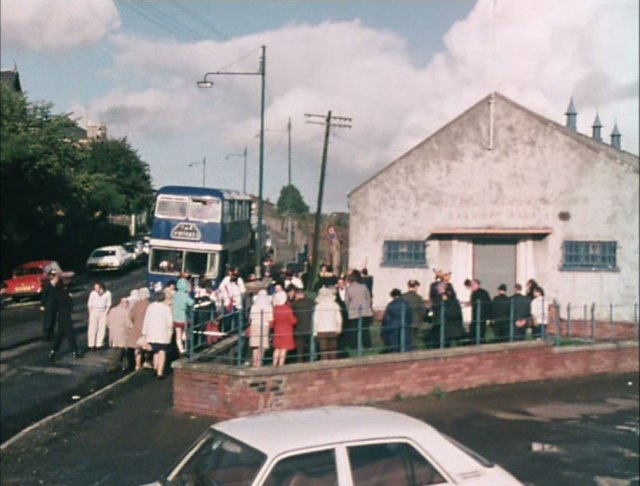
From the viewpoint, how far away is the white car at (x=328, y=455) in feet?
18.2

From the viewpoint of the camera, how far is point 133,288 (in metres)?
7.14

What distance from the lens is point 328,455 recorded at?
18.6 ft

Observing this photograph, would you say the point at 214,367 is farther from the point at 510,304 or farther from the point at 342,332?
the point at 510,304

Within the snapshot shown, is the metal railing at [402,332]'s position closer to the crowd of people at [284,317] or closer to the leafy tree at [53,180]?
the crowd of people at [284,317]

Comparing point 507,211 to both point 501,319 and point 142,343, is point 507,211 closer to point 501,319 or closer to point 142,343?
point 501,319

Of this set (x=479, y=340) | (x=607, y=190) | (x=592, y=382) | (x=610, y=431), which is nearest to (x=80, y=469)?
(x=610, y=431)

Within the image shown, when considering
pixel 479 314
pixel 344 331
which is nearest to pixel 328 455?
pixel 344 331

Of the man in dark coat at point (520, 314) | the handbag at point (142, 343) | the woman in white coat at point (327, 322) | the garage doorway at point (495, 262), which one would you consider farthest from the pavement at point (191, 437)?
the garage doorway at point (495, 262)

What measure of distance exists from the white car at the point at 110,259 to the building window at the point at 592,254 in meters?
13.6

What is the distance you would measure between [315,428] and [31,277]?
2791 millimetres

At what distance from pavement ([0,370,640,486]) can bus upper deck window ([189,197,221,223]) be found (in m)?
2.52

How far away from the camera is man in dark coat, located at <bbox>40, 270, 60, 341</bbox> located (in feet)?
23.5

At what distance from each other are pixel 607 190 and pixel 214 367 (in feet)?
33.1

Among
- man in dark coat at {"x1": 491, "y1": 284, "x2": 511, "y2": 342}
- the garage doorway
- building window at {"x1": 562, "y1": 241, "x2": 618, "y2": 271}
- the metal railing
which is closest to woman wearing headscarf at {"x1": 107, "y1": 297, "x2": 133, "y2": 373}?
the metal railing
